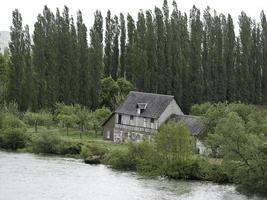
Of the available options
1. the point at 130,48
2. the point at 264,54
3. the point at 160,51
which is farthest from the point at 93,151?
the point at 264,54

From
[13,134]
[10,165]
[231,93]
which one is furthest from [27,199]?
[231,93]

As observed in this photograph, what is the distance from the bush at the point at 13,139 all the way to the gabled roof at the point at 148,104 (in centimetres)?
1435

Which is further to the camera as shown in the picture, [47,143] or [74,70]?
[74,70]

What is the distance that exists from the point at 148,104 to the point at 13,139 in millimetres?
18869

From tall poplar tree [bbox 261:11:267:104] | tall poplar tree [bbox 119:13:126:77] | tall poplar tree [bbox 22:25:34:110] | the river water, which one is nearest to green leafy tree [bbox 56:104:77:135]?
tall poplar tree [bbox 22:25:34:110]

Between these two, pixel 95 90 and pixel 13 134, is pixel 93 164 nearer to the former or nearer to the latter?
pixel 13 134

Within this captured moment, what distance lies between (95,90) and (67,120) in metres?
20.7

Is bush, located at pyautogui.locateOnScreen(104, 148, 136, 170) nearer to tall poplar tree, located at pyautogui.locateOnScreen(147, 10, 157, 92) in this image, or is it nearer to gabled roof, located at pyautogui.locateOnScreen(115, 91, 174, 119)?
gabled roof, located at pyautogui.locateOnScreen(115, 91, 174, 119)

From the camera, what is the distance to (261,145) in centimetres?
5628

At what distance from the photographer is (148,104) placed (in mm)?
83125

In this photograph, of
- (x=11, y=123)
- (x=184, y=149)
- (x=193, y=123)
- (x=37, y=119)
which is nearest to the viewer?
(x=184, y=149)

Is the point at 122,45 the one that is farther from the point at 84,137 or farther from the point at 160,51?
the point at 84,137

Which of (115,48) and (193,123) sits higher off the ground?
(115,48)

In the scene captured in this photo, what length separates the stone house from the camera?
267 feet
